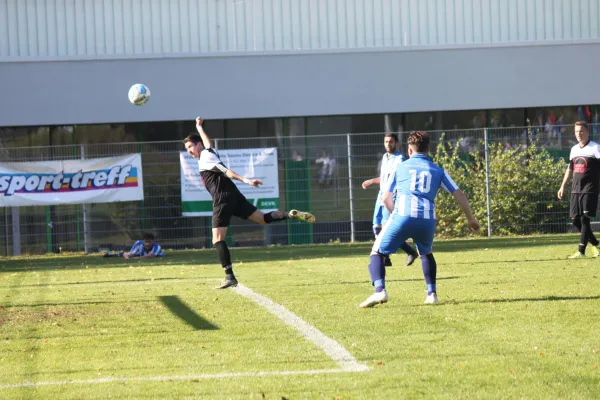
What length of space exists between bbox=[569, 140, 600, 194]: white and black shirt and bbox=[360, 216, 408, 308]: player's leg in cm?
649

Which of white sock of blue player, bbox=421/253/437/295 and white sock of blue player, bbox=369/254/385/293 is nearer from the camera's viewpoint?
white sock of blue player, bbox=369/254/385/293

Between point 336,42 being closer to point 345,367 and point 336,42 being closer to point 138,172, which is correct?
point 138,172

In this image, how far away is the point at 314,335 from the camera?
26.0ft

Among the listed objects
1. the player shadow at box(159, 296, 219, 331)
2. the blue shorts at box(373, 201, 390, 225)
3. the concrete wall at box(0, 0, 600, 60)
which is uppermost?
the concrete wall at box(0, 0, 600, 60)

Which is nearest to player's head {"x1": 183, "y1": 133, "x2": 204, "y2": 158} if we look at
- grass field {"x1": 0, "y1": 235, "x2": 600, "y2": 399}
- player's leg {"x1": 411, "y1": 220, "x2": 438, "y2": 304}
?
grass field {"x1": 0, "y1": 235, "x2": 600, "y2": 399}

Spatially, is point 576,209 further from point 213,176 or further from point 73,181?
point 73,181

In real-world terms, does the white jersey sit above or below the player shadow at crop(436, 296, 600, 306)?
above

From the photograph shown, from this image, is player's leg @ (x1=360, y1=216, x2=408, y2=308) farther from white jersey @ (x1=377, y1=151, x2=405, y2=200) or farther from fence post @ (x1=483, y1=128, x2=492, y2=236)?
fence post @ (x1=483, y1=128, x2=492, y2=236)

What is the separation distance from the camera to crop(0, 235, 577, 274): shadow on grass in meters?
18.5

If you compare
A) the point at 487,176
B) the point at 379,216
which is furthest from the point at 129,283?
the point at 487,176

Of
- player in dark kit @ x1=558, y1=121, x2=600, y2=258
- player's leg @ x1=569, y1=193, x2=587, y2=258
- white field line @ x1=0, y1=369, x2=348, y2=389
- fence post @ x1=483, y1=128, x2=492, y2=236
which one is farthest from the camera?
fence post @ x1=483, y1=128, x2=492, y2=236

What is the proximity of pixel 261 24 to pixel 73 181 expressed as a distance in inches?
249

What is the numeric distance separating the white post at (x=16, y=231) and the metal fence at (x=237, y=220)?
24mm

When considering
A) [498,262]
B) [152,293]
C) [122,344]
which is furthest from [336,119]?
[122,344]
